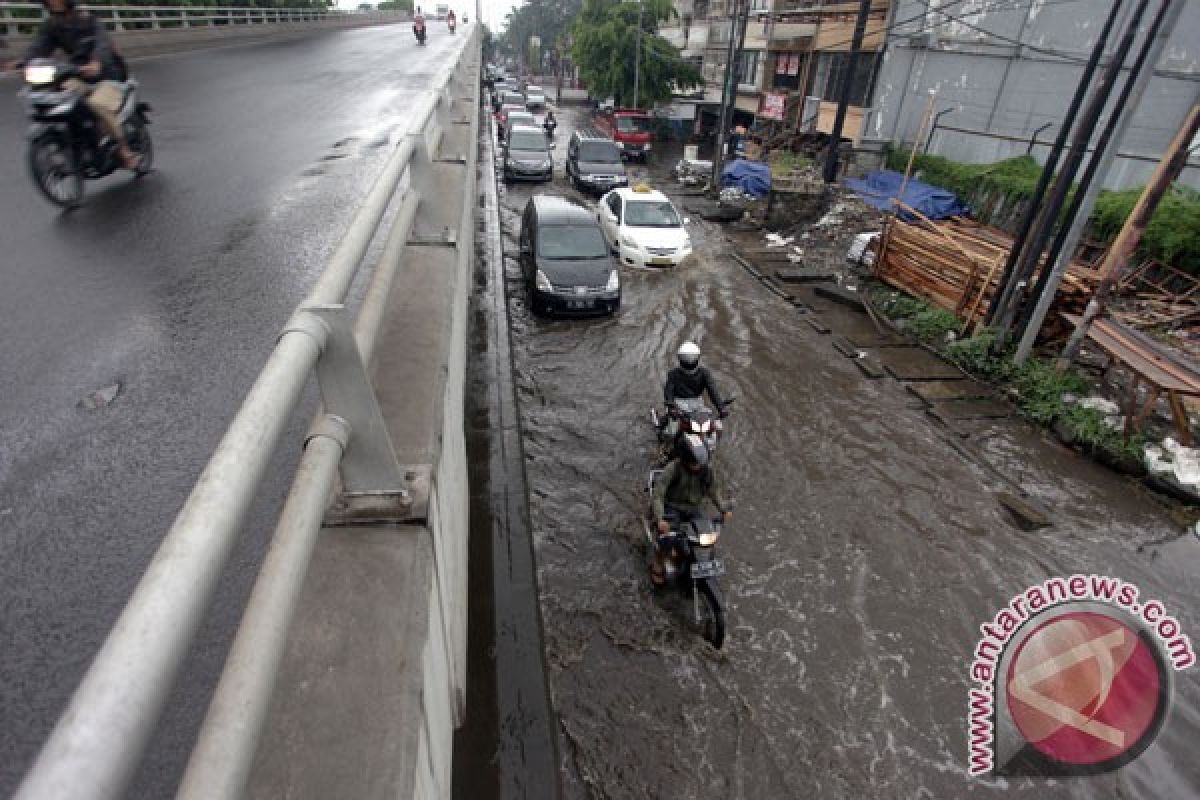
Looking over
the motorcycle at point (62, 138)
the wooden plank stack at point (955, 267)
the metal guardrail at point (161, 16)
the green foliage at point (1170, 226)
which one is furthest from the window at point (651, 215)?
the metal guardrail at point (161, 16)

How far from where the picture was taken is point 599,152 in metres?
21.4

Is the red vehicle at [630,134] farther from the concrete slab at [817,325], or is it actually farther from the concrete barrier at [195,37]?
the concrete slab at [817,325]

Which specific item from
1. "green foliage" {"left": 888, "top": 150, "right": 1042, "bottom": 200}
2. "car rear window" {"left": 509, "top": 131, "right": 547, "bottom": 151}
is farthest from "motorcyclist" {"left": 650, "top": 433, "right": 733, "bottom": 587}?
"car rear window" {"left": 509, "top": 131, "right": 547, "bottom": 151}

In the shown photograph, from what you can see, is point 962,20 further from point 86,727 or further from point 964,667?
point 86,727

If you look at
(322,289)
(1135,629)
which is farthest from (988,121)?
(322,289)

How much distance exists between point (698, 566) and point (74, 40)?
8.71 meters

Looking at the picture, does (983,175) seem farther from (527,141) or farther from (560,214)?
(527,141)

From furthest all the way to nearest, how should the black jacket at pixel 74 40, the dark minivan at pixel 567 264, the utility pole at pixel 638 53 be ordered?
the utility pole at pixel 638 53
the dark minivan at pixel 567 264
the black jacket at pixel 74 40

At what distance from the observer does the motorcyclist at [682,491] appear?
18.3 feet

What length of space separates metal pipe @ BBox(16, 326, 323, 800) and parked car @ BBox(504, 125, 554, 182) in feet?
69.9

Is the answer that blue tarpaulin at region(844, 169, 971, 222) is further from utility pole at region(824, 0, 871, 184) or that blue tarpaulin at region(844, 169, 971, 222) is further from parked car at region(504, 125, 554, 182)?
parked car at region(504, 125, 554, 182)

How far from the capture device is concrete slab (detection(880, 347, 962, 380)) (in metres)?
10.2

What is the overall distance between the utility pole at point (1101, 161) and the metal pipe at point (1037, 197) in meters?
0.56

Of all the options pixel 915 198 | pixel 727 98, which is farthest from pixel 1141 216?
pixel 727 98
